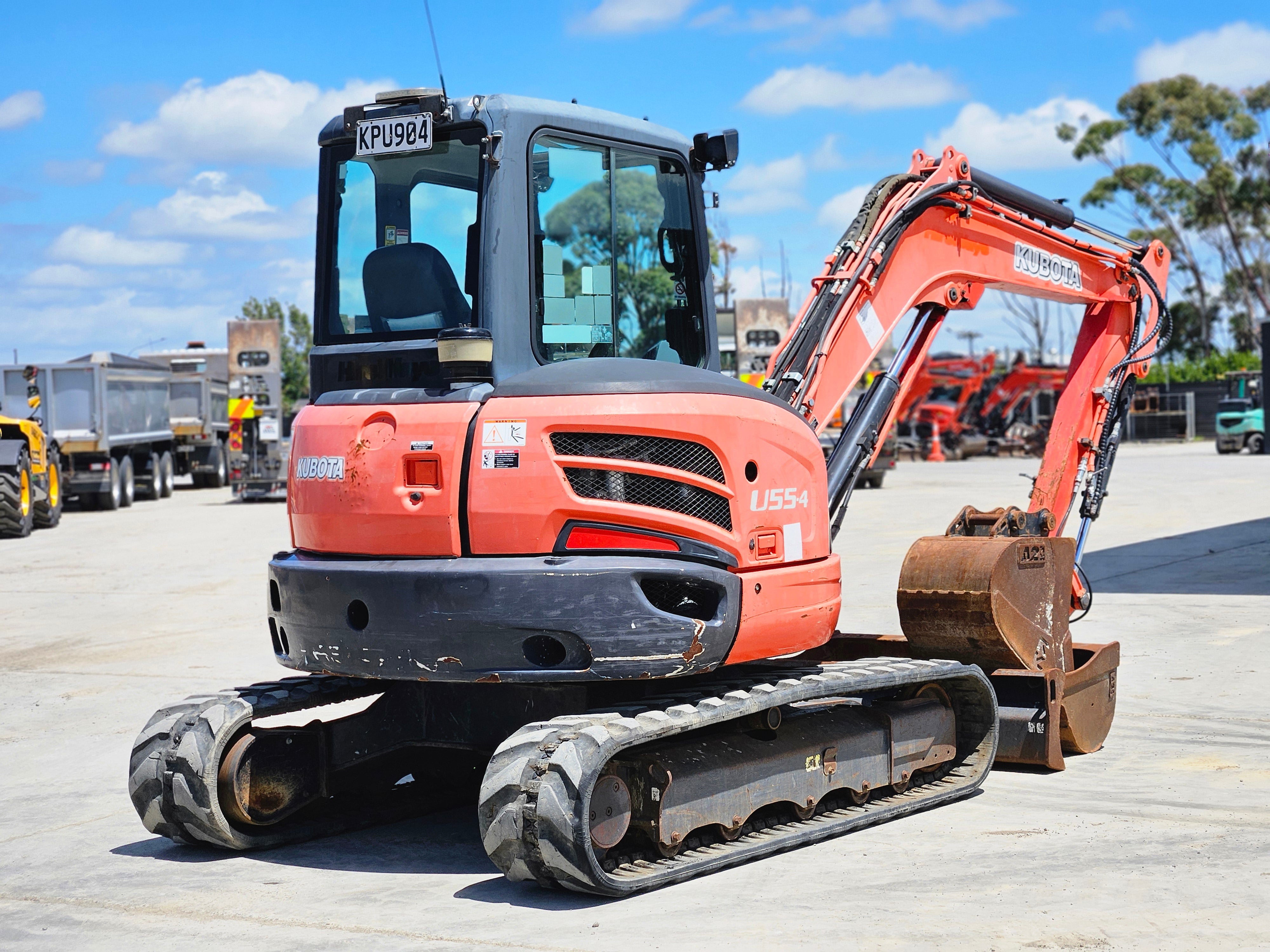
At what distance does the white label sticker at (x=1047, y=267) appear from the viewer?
9578mm

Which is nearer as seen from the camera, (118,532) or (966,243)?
Answer: (966,243)

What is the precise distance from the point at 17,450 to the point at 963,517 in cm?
2180

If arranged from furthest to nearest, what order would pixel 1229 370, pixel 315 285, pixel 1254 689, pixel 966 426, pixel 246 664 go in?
pixel 1229 370
pixel 966 426
pixel 246 664
pixel 1254 689
pixel 315 285

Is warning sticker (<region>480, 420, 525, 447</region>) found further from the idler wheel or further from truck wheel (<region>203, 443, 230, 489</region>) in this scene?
truck wheel (<region>203, 443, 230, 489</region>)

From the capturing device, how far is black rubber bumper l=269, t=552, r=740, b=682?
611cm

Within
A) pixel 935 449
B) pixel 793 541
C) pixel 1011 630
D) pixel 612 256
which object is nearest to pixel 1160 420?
pixel 935 449

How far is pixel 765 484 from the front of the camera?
261 inches

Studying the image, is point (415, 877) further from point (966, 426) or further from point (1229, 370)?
point (1229, 370)

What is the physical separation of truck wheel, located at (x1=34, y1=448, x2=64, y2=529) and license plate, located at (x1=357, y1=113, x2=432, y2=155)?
24.0m

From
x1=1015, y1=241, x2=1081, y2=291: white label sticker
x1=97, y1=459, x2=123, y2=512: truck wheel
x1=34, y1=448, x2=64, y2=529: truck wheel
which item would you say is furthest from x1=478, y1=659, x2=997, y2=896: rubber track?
x1=97, y1=459, x2=123, y2=512: truck wheel

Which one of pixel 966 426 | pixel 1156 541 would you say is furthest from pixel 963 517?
pixel 966 426

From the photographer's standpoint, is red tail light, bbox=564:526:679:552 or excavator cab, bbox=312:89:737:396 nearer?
red tail light, bbox=564:526:679:552

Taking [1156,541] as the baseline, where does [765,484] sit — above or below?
above

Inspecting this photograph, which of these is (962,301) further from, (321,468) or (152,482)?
(152,482)
